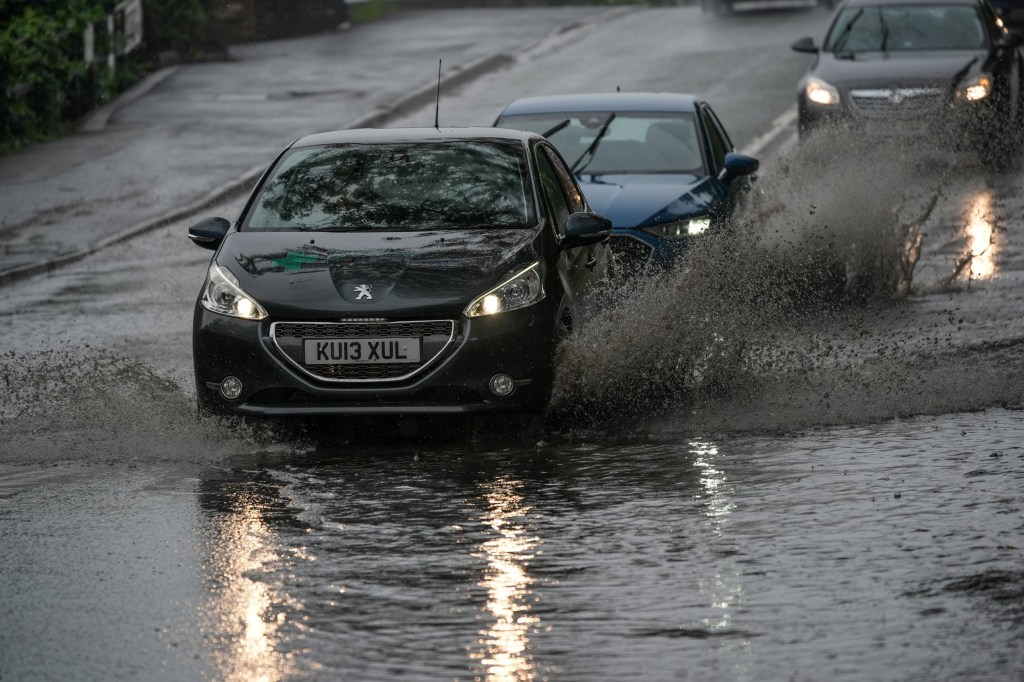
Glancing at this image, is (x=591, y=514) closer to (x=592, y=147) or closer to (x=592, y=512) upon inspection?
(x=592, y=512)

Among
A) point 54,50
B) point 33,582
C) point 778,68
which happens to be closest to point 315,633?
point 33,582

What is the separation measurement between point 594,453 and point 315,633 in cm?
315

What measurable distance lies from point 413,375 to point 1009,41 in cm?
1410

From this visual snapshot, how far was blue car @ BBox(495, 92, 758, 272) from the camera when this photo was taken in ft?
41.6

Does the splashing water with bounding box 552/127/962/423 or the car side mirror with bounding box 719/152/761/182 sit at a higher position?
the car side mirror with bounding box 719/152/761/182

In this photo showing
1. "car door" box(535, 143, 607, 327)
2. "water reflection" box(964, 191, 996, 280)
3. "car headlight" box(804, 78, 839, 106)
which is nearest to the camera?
"car door" box(535, 143, 607, 327)

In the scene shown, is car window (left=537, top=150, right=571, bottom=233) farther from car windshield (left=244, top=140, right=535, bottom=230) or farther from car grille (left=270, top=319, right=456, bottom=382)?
car grille (left=270, top=319, right=456, bottom=382)

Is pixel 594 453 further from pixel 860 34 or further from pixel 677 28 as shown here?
pixel 677 28

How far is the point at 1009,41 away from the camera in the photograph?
21625 mm

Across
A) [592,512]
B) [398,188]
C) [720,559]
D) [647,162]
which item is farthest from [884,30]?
[720,559]

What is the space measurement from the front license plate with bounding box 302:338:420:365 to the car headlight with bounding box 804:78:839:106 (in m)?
12.6

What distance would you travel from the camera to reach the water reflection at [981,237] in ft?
49.5

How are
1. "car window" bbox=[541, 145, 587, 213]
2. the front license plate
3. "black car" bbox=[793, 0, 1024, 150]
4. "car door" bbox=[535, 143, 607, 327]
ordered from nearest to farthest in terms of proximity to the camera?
the front license plate
"car door" bbox=[535, 143, 607, 327]
"car window" bbox=[541, 145, 587, 213]
"black car" bbox=[793, 0, 1024, 150]

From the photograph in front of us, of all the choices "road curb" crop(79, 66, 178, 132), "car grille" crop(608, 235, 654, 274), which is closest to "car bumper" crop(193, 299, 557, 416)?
"car grille" crop(608, 235, 654, 274)
